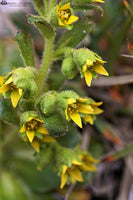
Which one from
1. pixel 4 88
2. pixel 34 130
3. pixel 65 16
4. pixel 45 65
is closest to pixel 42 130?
pixel 34 130

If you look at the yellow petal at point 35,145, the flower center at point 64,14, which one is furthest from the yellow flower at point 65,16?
the yellow petal at point 35,145

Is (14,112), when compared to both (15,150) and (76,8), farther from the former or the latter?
(15,150)

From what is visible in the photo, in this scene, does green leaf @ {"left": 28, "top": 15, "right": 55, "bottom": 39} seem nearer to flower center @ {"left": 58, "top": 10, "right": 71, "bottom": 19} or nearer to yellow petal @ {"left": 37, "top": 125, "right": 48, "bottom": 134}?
flower center @ {"left": 58, "top": 10, "right": 71, "bottom": 19}

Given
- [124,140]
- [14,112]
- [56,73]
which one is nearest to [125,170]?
[124,140]

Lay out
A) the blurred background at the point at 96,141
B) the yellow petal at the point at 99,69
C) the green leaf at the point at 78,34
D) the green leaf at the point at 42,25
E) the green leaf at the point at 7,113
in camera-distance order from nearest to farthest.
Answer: the green leaf at the point at 42,25
the yellow petal at the point at 99,69
the green leaf at the point at 7,113
the green leaf at the point at 78,34
the blurred background at the point at 96,141

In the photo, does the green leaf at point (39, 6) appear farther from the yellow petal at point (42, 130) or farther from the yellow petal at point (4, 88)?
the yellow petal at point (42, 130)

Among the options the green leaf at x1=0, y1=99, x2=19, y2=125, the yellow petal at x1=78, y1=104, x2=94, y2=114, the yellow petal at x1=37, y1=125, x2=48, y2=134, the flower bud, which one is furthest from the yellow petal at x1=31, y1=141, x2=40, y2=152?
the flower bud
